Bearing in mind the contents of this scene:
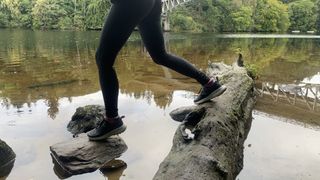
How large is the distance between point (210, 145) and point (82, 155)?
1.26 metres

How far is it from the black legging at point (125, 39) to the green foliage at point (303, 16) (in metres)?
74.3

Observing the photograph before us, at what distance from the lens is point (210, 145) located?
3111mm

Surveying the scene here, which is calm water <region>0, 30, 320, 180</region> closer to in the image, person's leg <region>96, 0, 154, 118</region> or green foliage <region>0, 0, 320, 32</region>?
person's leg <region>96, 0, 154, 118</region>

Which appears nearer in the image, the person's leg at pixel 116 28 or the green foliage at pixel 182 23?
the person's leg at pixel 116 28

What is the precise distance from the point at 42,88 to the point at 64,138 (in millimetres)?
3250

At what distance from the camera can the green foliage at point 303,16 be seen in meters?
72.1

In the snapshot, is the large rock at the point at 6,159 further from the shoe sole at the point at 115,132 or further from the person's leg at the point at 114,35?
the person's leg at the point at 114,35

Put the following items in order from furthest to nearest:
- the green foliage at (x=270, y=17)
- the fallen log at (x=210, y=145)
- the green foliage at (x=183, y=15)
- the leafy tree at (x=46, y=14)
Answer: the green foliage at (x=270, y=17)
the leafy tree at (x=46, y=14)
the green foliage at (x=183, y=15)
the fallen log at (x=210, y=145)

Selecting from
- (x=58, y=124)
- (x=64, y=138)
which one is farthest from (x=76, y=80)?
(x=64, y=138)

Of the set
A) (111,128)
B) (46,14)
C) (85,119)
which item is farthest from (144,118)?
(46,14)

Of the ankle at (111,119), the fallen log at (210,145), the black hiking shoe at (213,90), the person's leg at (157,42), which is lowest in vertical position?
the fallen log at (210,145)

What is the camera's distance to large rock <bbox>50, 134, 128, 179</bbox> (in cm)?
348

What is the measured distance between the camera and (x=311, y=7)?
7338cm

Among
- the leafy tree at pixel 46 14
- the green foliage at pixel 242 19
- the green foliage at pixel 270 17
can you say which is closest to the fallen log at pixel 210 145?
the leafy tree at pixel 46 14
